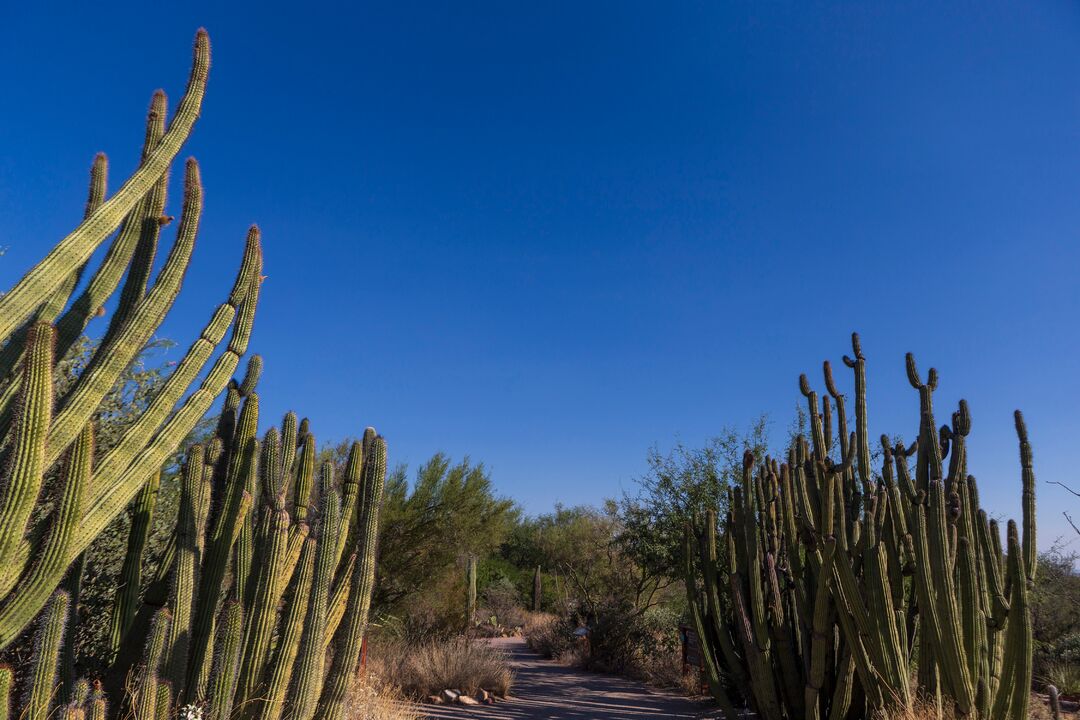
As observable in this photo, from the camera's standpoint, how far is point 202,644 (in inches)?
186

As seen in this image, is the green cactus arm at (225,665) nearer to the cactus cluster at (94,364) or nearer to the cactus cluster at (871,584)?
the cactus cluster at (94,364)

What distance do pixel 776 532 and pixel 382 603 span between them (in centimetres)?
834

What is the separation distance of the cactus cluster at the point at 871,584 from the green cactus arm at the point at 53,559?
5978mm

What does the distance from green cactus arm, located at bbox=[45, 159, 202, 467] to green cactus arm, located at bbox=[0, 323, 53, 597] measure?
202mm

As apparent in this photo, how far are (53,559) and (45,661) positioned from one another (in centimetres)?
70

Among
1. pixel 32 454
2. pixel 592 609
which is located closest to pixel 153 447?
pixel 32 454

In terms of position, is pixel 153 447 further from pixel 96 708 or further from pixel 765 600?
pixel 765 600

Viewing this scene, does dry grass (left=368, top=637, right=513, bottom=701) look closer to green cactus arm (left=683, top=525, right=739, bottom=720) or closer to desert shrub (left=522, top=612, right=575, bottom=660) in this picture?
green cactus arm (left=683, top=525, right=739, bottom=720)

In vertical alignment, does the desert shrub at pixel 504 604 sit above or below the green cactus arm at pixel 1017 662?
below

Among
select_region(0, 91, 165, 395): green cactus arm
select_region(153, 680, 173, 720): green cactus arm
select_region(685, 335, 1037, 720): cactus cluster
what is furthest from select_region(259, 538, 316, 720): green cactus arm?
select_region(685, 335, 1037, 720): cactus cluster

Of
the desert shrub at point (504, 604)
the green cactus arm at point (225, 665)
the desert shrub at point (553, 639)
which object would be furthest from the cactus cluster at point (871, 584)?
the desert shrub at point (504, 604)

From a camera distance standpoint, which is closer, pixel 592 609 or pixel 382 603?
pixel 382 603

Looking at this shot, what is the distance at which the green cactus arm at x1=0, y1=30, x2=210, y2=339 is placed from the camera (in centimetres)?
349

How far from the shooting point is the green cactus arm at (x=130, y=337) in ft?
11.8
